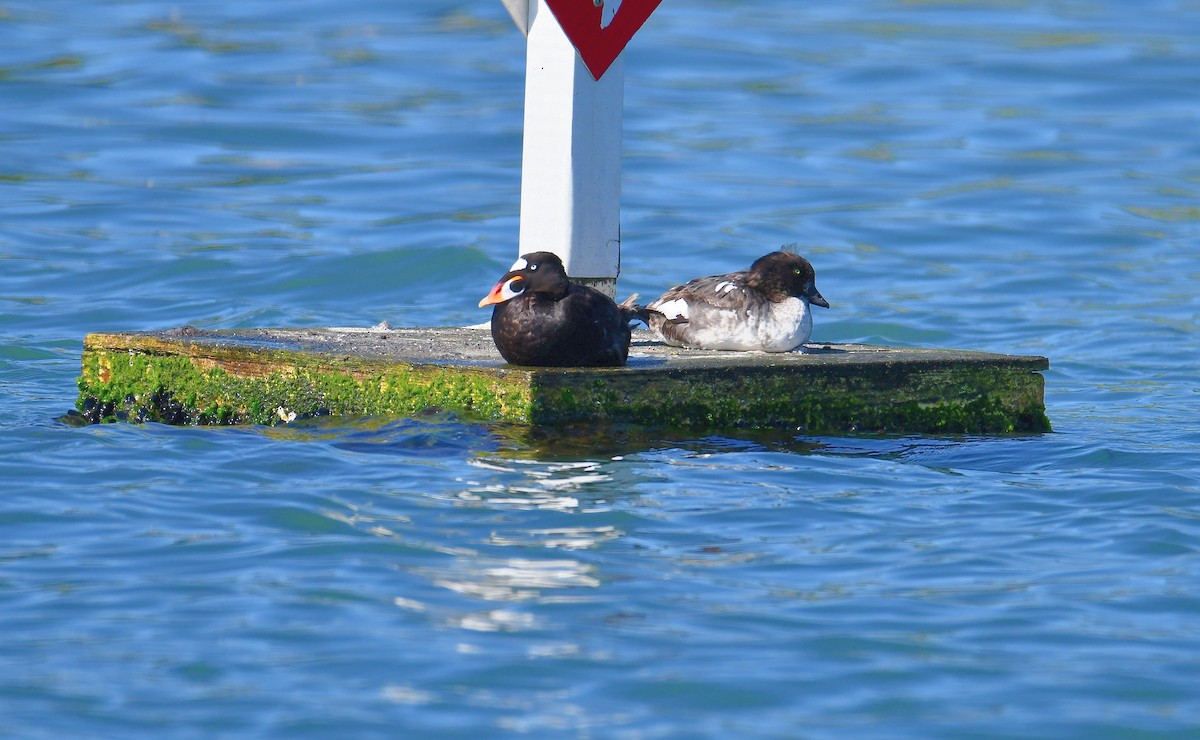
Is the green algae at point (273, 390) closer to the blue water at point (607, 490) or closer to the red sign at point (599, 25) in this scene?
the blue water at point (607, 490)

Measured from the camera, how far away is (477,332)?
8.73 meters

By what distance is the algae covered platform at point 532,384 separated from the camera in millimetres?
7352

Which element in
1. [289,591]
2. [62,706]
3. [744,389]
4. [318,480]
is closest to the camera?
[62,706]

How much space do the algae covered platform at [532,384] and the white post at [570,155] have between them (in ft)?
1.77

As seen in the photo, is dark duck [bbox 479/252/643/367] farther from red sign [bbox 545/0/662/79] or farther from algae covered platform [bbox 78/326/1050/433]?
red sign [bbox 545/0/662/79]

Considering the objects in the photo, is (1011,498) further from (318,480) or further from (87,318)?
(87,318)

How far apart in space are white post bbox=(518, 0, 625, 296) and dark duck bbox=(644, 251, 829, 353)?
0.40m

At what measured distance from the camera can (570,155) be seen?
8117mm

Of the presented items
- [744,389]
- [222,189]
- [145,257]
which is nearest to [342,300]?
[145,257]

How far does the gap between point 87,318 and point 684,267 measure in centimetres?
466

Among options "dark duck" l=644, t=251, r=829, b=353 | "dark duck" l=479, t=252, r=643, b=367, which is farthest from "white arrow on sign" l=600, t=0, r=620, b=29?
"dark duck" l=644, t=251, r=829, b=353

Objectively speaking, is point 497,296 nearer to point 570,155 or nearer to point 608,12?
point 570,155

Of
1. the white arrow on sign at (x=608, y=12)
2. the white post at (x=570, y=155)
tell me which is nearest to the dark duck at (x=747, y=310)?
the white post at (x=570, y=155)

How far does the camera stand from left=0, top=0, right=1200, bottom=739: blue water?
4785mm
